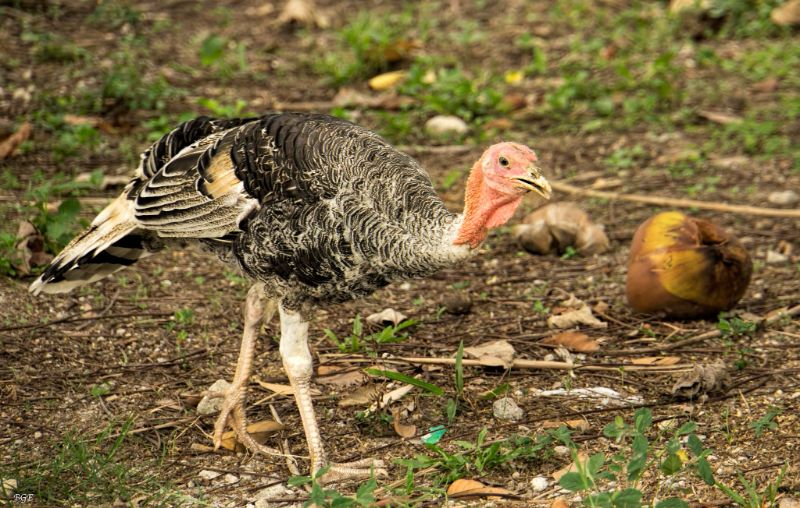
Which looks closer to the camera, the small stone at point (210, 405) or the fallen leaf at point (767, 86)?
the small stone at point (210, 405)

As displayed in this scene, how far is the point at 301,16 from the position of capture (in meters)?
11.0

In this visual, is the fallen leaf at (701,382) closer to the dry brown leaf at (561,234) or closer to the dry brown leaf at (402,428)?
the dry brown leaf at (402,428)

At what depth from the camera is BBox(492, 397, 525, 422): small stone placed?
16.5 feet

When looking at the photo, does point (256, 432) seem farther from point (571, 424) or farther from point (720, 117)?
point (720, 117)

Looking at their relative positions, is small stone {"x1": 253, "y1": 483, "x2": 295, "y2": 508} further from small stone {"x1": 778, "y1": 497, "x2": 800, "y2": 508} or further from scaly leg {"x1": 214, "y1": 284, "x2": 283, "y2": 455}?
small stone {"x1": 778, "y1": 497, "x2": 800, "y2": 508}

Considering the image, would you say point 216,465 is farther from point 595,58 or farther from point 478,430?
point 595,58

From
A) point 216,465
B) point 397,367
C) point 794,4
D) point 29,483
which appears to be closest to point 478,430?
point 397,367

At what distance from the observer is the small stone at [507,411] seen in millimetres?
5020

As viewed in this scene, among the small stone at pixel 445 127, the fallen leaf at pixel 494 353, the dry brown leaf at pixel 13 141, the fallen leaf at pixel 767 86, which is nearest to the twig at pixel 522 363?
the fallen leaf at pixel 494 353

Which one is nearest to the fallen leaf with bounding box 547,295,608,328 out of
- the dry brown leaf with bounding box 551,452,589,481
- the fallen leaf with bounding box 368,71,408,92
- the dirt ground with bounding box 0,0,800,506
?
the dirt ground with bounding box 0,0,800,506

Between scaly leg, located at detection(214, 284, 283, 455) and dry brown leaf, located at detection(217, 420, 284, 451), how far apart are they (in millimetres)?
35

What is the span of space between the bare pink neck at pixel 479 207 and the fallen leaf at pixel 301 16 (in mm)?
6943

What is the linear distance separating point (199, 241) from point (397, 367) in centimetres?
129

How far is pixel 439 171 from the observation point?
8008 millimetres
